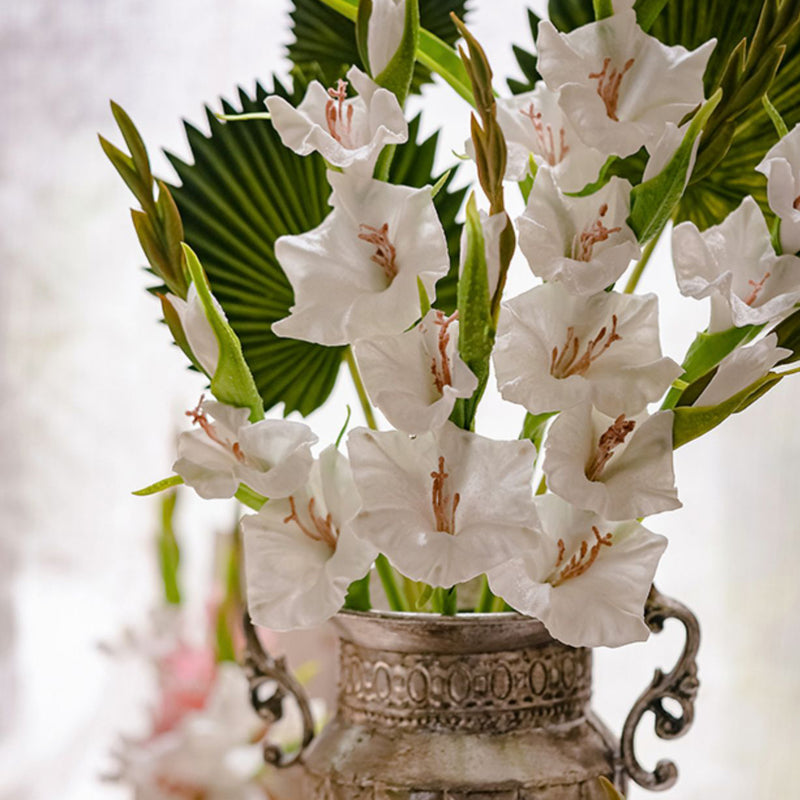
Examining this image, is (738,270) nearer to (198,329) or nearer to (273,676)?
(198,329)

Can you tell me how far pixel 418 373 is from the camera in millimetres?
493

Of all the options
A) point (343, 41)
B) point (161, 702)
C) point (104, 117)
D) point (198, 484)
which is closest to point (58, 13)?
point (104, 117)

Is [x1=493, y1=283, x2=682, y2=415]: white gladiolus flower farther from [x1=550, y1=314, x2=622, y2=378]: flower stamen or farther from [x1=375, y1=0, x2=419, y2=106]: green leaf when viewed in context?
[x1=375, y1=0, x2=419, y2=106]: green leaf

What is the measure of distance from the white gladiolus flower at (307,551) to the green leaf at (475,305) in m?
0.09

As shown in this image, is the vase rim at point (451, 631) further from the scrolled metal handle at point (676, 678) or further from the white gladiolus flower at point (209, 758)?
the white gladiolus flower at point (209, 758)

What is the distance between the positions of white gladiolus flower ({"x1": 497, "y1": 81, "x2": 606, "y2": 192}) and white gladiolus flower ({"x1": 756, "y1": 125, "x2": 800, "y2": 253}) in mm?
84

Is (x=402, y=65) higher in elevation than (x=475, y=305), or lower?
higher

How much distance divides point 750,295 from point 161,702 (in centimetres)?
59

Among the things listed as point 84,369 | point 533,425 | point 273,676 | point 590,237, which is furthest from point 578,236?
point 84,369

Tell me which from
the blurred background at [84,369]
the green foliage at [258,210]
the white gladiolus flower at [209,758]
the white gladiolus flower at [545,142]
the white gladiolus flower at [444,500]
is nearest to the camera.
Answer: the white gladiolus flower at [444,500]

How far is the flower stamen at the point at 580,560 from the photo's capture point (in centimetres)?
51

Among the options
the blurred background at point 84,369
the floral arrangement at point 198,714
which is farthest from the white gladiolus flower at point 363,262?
the blurred background at point 84,369

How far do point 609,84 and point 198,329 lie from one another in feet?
0.72

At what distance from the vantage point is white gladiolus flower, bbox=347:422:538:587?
1.51ft
